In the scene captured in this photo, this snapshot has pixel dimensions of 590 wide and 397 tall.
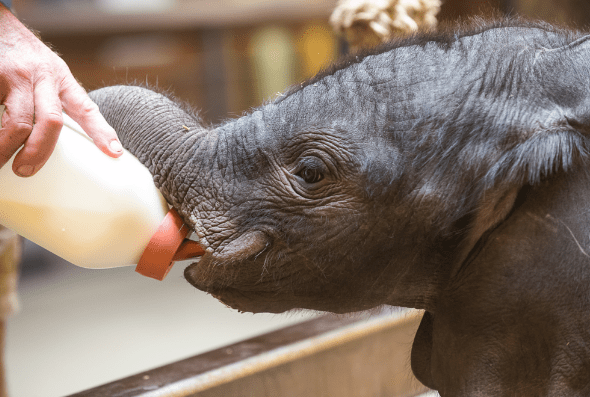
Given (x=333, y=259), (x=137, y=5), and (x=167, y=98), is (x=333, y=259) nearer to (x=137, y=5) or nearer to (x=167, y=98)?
(x=167, y=98)

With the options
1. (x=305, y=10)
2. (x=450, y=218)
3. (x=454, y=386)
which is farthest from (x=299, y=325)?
(x=305, y=10)

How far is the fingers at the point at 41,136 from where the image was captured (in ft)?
2.61

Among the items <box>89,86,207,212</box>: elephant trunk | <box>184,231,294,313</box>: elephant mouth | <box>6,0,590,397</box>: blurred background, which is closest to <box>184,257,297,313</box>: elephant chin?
<box>184,231,294,313</box>: elephant mouth

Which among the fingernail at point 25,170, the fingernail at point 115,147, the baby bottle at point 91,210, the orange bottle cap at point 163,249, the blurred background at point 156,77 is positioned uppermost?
the fingernail at point 25,170

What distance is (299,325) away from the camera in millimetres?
1742

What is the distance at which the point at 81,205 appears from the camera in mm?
868

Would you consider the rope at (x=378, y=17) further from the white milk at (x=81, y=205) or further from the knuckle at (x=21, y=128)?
the knuckle at (x=21, y=128)

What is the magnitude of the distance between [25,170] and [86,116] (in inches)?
5.2

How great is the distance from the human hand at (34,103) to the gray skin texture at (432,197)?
0.38 ft

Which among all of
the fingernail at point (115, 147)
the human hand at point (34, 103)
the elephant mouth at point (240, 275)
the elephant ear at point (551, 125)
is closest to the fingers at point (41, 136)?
the human hand at point (34, 103)

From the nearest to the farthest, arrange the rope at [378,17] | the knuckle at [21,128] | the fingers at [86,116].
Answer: the knuckle at [21,128] < the fingers at [86,116] < the rope at [378,17]

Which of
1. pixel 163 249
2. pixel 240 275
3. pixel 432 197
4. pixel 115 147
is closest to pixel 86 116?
pixel 115 147

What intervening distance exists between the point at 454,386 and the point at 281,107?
0.50 metres

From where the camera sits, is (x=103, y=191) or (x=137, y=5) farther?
(x=137, y=5)
